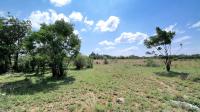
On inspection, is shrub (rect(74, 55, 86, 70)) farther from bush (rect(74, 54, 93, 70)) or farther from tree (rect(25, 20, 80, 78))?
tree (rect(25, 20, 80, 78))

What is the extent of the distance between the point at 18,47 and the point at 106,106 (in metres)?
34.8

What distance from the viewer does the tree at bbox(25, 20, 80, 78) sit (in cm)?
2361

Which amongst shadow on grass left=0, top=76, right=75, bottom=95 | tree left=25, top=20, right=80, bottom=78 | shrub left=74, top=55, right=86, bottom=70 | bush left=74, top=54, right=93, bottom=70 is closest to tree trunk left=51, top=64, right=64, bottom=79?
tree left=25, top=20, right=80, bottom=78

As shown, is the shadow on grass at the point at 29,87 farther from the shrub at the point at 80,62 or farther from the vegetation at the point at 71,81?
the shrub at the point at 80,62

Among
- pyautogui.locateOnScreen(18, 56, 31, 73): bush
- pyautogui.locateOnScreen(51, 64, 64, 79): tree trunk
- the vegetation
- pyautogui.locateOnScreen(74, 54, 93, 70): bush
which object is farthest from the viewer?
pyautogui.locateOnScreen(74, 54, 93, 70): bush

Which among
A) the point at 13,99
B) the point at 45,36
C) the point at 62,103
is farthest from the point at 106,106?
the point at 45,36

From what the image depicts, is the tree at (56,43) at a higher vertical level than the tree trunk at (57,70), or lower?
higher

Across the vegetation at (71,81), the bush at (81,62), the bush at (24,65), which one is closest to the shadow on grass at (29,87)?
the vegetation at (71,81)

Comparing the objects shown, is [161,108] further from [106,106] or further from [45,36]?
[45,36]

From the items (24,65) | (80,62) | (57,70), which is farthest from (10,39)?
(57,70)

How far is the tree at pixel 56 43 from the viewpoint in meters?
23.6

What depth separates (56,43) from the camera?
23875 mm

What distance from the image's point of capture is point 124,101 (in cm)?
1240

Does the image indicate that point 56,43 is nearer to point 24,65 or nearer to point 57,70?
point 57,70
